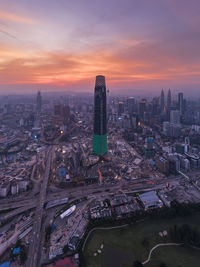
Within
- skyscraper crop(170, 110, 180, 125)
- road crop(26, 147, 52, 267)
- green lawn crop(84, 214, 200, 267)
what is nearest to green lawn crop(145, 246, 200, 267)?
green lawn crop(84, 214, 200, 267)

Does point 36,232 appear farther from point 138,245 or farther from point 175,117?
point 175,117

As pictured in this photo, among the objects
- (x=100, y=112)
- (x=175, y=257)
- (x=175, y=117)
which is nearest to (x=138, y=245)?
(x=175, y=257)

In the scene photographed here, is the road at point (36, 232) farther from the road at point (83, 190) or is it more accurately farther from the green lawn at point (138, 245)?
the green lawn at point (138, 245)

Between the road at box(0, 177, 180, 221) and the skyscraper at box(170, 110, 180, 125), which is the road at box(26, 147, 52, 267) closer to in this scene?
the road at box(0, 177, 180, 221)

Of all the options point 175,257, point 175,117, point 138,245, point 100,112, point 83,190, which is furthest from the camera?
point 175,117

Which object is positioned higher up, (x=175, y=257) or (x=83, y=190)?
(x=83, y=190)

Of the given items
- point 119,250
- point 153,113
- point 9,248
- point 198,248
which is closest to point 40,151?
point 9,248

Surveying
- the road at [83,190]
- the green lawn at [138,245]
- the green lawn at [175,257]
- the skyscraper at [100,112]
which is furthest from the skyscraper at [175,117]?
the green lawn at [175,257]

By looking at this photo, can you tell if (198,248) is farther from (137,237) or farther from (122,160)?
(122,160)
